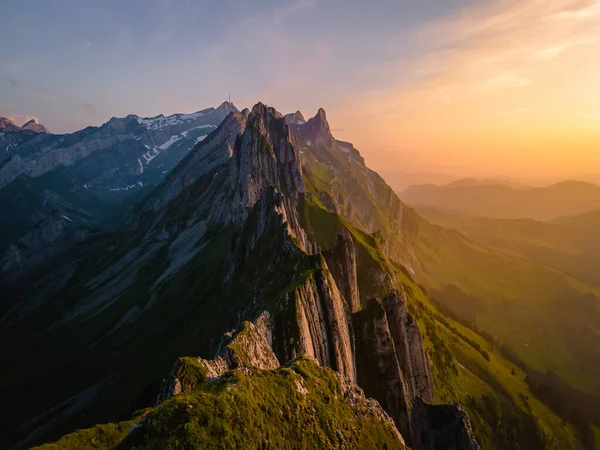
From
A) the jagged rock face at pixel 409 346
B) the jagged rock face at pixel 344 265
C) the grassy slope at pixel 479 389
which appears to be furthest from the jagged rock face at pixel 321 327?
the grassy slope at pixel 479 389

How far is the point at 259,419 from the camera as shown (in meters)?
31.4

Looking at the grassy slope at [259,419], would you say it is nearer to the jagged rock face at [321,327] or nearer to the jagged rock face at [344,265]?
the jagged rock face at [321,327]

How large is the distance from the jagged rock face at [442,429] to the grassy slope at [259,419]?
60.0ft

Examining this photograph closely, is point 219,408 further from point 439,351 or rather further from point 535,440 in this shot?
point 535,440

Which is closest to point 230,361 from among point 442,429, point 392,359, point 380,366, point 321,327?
point 321,327

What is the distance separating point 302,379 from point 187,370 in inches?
550

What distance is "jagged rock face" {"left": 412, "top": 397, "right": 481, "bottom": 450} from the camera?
5919cm

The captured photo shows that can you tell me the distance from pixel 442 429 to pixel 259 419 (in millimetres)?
43879

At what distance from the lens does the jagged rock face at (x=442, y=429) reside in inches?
2330

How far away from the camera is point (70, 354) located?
179750 mm

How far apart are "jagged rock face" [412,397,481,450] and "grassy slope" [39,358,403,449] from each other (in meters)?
18.3

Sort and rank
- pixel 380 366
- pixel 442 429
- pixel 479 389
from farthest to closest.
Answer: pixel 479 389, pixel 380 366, pixel 442 429

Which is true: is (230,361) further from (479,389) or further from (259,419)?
(479,389)

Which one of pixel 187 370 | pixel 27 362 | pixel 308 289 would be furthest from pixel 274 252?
pixel 27 362
